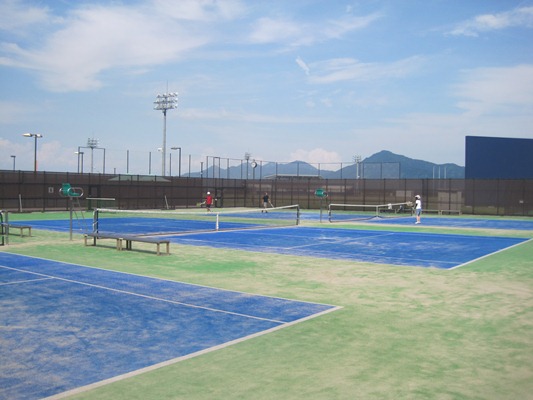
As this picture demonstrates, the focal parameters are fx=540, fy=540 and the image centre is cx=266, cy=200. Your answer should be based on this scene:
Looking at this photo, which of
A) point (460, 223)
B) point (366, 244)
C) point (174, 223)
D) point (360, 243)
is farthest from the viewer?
point (460, 223)

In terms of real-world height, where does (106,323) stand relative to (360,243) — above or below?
below

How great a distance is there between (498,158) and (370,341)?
217 feet

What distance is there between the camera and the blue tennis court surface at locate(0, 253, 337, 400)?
6059 mm

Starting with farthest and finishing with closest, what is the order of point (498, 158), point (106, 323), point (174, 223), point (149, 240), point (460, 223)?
1. point (498, 158)
2. point (460, 223)
3. point (174, 223)
4. point (149, 240)
5. point (106, 323)

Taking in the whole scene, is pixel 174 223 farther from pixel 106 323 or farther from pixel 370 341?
pixel 370 341

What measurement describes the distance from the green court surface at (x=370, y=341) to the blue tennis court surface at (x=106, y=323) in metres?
0.47

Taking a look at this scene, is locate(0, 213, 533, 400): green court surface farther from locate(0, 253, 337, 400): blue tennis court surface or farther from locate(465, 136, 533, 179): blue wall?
locate(465, 136, 533, 179): blue wall

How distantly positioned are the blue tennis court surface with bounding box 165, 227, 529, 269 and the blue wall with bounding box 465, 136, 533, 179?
157ft

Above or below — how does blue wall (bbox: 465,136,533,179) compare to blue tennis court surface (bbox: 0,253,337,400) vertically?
above

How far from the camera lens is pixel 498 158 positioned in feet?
220

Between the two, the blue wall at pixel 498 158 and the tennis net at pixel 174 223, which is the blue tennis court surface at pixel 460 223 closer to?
the tennis net at pixel 174 223

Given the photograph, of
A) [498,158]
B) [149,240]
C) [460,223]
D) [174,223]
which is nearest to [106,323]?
[149,240]

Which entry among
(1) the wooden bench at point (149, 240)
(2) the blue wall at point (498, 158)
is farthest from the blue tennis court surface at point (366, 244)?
(2) the blue wall at point (498, 158)

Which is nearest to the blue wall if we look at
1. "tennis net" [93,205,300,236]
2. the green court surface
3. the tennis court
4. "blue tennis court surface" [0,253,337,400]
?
"tennis net" [93,205,300,236]
